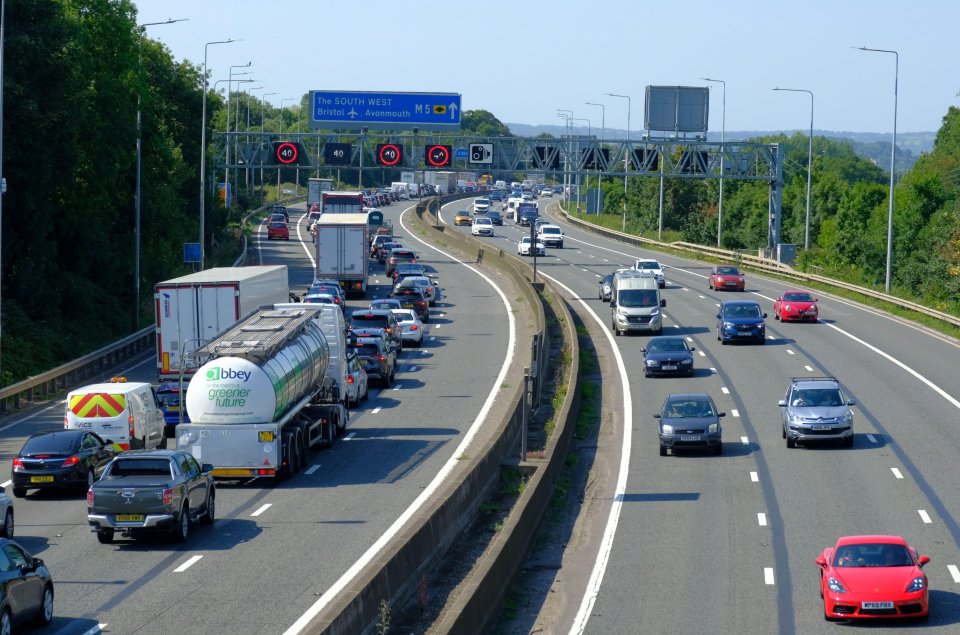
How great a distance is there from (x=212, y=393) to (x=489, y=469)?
607 centimetres

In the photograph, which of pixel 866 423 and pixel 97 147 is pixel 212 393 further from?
pixel 97 147

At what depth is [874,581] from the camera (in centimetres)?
2047

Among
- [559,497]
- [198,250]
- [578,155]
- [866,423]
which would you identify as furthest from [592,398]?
[578,155]

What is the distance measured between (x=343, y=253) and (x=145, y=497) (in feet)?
155

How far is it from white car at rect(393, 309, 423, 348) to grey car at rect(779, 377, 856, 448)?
22108 millimetres

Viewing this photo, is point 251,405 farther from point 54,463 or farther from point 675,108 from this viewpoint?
point 675,108

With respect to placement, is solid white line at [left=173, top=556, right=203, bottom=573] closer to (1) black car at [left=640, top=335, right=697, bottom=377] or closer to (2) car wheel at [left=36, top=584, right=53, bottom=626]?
(2) car wheel at [left=36, top=584, right=53, bottom=626]

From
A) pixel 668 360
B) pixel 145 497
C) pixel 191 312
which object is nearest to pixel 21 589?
pixel 145 497

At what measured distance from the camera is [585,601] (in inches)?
871

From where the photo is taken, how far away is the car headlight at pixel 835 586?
2044 cm

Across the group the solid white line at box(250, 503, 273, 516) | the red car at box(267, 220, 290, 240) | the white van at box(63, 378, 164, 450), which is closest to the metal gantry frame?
the red car at box(267, 220, 290, 240)

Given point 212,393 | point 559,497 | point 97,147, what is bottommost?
point 559,497

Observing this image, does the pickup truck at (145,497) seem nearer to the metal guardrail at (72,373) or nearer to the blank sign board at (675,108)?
the metal guardrail at (72,373)

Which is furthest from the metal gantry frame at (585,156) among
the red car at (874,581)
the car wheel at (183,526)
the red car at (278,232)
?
the red car at (874,581)
